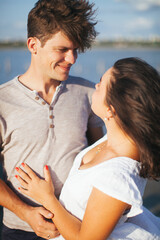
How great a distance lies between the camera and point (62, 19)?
1.69 metres

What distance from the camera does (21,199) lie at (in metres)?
1.70

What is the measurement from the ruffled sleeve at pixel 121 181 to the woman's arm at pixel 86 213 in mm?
37

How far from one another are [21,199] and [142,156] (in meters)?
0.96

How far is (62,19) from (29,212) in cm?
137

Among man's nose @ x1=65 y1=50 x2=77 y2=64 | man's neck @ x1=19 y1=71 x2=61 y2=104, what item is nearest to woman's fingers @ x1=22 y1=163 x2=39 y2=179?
man's neck @ x1=19 y1=71 x2=61 y2=104

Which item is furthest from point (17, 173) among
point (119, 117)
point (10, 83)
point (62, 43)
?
point (62, 43)

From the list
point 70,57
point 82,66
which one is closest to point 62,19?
point 70,57

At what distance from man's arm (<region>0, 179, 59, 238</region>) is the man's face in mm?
867

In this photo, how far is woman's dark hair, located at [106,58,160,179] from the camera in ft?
4.01

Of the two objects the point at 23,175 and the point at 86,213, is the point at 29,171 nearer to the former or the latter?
the point at 23,175

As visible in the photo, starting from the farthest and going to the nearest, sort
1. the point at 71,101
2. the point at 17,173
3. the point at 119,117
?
the point at 71,101 < the point at 17,173 < the point at 119,117

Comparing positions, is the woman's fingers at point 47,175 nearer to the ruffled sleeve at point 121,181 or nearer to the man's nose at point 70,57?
the ruffled sleeve at point 121,181

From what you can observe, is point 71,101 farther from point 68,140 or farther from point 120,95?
point 120,95

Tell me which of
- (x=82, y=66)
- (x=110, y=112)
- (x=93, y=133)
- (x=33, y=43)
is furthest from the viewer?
(x=82, y=66)
